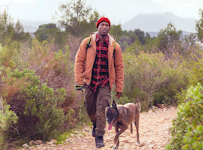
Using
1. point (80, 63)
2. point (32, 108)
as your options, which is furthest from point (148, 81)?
point (32, 108)

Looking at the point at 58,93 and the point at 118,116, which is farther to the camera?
the point at 58,93

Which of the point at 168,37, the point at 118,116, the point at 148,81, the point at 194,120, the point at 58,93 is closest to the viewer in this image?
the point at 194,120

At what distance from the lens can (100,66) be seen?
473 cm

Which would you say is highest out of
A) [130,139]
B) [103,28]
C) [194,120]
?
[103,28]

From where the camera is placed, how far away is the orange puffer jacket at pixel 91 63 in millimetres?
4645

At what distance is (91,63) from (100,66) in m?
0.22

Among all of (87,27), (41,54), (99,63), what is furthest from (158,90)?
(87,27)

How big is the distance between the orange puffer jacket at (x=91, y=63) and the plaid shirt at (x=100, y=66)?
0.09 metres

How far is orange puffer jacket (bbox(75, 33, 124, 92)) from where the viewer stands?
4.64 m

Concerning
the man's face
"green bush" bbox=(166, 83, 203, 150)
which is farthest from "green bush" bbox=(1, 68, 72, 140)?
"green bush" bbox=(166, 83, 203, 150)

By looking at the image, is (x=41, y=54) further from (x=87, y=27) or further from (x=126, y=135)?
(x=87, y=27)

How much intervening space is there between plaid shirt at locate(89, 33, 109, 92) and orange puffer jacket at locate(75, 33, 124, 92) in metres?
0.09

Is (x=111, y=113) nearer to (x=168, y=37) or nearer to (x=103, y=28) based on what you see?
(x=103, y=28)

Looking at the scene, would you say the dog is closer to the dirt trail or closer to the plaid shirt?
the plaid shirt
